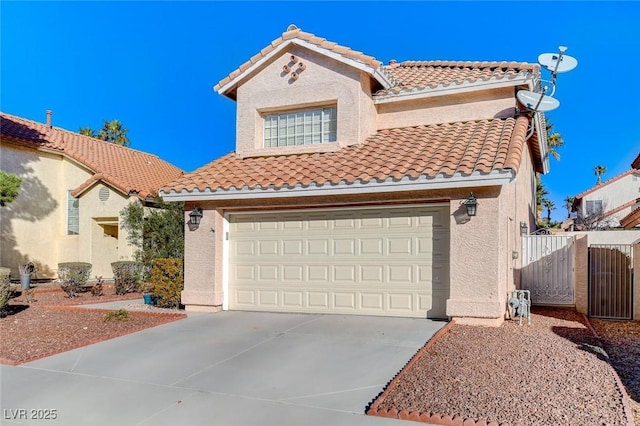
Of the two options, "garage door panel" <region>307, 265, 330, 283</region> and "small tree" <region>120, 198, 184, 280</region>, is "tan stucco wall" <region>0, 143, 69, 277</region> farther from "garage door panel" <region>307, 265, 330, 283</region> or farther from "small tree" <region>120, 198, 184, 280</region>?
"garage door panel" <region>307, 265, 330, 283</region>

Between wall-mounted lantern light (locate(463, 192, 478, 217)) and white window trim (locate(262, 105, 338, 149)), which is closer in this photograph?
wall-mounted lantern light (locate(463, 192, 478, 217))

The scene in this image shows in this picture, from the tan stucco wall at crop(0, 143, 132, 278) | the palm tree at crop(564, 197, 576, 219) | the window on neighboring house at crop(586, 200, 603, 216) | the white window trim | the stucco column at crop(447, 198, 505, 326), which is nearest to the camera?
the stucco column at crop(447, 198, 505, 326)

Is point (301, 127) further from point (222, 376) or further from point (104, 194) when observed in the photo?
point (104, 194)

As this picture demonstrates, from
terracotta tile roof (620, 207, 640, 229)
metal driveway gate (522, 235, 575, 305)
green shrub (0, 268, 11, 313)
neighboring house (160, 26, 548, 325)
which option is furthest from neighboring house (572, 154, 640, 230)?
green shrub (0, 268, 11, 313)

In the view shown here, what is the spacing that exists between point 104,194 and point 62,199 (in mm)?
3643

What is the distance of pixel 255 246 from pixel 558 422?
8.44 metres

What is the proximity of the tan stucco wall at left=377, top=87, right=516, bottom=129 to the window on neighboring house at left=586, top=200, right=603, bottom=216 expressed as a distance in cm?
3434

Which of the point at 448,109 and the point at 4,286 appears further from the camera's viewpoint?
the point at 448,109

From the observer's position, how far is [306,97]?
13.3 meters

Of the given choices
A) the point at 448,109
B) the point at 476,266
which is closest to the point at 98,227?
the point at 448,109

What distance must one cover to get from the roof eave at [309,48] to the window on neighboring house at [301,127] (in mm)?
1320

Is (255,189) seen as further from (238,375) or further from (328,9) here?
(328,9)

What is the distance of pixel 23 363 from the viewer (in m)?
7.95

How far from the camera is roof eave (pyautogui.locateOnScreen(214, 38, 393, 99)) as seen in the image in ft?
41.3
